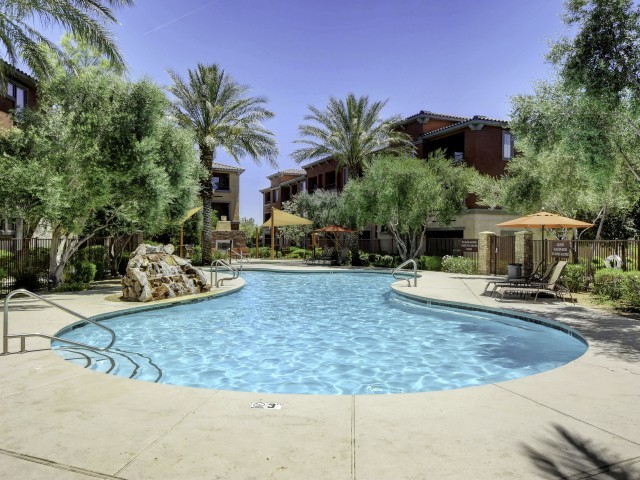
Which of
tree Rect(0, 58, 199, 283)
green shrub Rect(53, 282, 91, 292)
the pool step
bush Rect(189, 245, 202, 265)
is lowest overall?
the pool step

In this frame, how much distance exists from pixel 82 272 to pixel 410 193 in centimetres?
1643

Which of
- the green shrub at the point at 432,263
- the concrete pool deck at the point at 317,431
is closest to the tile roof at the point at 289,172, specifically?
the green shrub at the point at 432,263

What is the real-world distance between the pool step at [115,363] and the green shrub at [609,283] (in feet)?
40.1

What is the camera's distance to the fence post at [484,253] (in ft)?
70.4

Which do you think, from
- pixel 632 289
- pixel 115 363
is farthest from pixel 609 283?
pixel 115 363

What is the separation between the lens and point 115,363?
7242 mm

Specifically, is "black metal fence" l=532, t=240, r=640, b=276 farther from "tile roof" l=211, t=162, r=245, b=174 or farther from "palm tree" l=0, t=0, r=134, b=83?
"tile roof" l=211, t=162, r=245, b=174

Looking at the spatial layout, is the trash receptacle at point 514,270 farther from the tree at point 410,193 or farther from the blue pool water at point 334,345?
the tree at point 410,193

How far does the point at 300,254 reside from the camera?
37.4 m

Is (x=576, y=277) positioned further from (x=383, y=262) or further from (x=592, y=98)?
(x=383, y=262)

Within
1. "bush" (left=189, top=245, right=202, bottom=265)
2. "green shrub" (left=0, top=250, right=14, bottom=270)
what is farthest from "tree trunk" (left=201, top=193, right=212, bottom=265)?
"green shrub" (left=0, top=250, right=14, bottom=270)

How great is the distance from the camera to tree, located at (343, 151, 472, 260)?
24.1 meters

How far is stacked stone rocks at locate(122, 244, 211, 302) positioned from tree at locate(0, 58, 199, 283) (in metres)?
2.16

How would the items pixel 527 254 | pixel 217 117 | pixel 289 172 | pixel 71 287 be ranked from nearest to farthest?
pixel 71 287 < pixel 527 254 < pixel 217 117 < pixel 289 172
